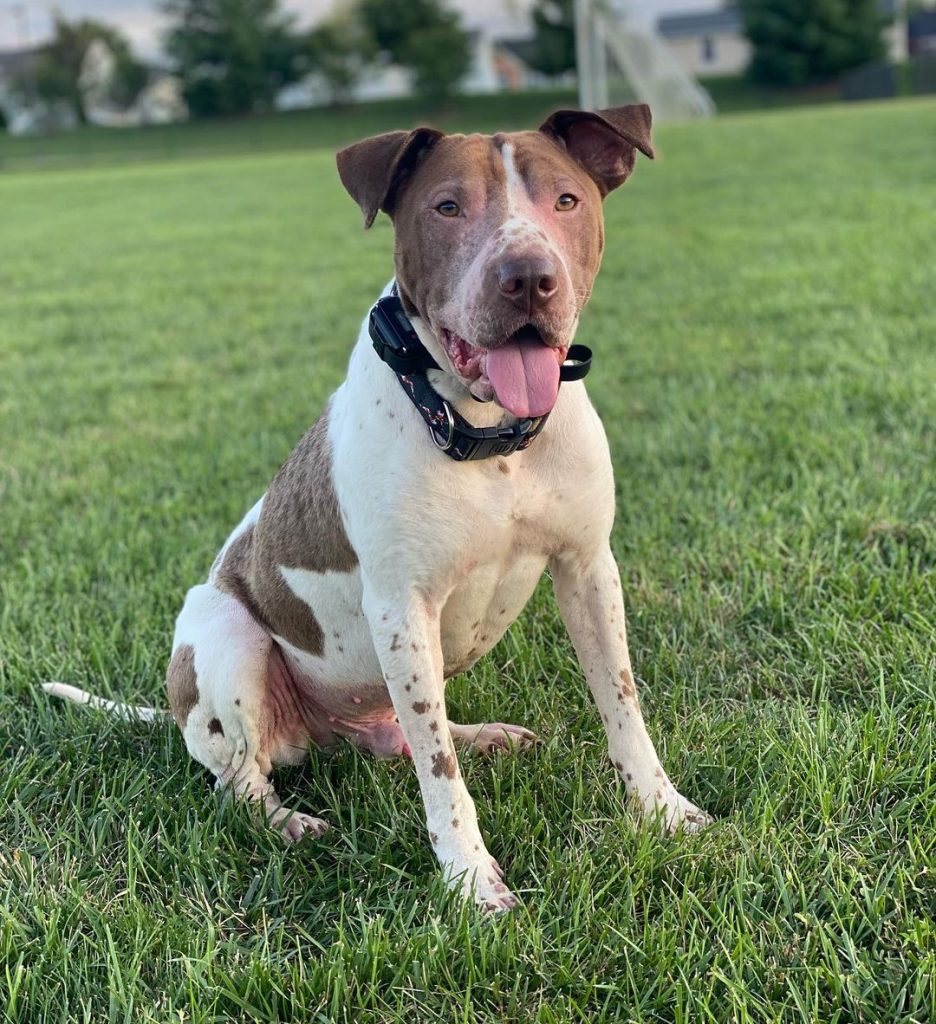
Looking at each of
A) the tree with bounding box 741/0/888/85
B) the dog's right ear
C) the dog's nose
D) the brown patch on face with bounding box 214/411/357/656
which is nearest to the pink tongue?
the dog's nose

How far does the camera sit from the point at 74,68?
2891 inches

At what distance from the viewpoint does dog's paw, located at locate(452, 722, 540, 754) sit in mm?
2674

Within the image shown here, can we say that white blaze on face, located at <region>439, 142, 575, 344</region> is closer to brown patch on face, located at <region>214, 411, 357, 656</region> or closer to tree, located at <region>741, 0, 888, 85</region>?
brown patch on face, located at <region>214, 411, 357, 656</region>

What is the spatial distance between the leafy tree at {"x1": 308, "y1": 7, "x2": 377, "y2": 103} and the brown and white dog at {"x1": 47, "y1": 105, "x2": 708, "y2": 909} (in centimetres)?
6994

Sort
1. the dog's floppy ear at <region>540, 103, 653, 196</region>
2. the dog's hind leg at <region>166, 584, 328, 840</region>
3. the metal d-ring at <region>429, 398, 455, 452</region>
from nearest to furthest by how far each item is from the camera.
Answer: the metal d-ring at <region>429, 398, 455, 452</region>, the dog's floppy ear at <region>540, 103, 653, 196</region>, the dog's hind leg at <region>166, 584, 328, 840</region>

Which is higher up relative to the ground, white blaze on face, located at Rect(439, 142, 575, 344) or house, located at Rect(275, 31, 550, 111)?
white blaze on face, located at Rect(439, 142, 575, 344)

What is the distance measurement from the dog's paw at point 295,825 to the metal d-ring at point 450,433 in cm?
97

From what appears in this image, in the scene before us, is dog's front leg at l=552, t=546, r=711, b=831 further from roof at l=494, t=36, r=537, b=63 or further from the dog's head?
roof at l=494, t=36, r=537, b=63

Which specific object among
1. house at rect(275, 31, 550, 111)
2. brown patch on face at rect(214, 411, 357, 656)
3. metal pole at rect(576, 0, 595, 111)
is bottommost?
house at rect(275, 31, 550, 111)

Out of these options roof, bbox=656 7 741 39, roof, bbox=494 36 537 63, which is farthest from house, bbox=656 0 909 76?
roof, bbox=494 36 537 63

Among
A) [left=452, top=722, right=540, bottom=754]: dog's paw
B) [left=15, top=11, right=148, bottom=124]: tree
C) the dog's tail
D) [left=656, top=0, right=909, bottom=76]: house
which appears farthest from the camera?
[left=656, top=0, right=909, bottom=76]: house

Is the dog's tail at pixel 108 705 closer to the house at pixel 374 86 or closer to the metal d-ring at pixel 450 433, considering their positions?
the metal d-ring at pixel 450 433

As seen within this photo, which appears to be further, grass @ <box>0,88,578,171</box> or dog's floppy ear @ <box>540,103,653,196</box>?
grass @ <box>0,88,578,171</box>

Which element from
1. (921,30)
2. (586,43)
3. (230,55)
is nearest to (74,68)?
(230,55)
